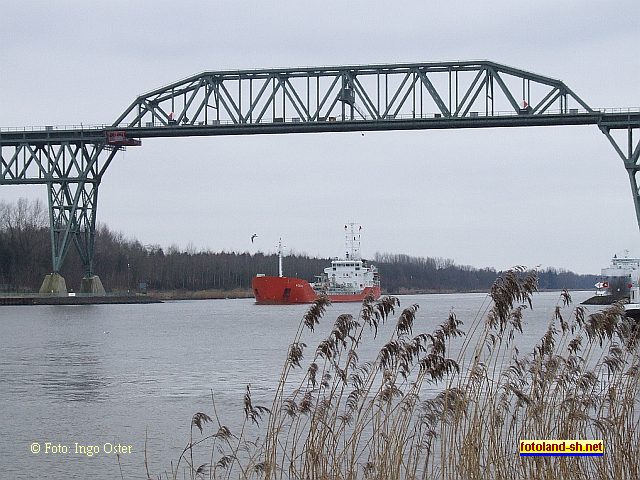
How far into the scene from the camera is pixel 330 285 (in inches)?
4306

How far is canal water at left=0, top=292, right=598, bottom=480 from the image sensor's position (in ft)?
52.3

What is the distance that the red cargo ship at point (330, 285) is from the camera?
10412 centimetres

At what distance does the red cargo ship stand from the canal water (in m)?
53.7

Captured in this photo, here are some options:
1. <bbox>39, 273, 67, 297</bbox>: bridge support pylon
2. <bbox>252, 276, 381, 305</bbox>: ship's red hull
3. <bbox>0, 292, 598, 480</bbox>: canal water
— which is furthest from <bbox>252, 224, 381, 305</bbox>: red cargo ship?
<bbox>0, 292, 598, 480</bbox>: canal water

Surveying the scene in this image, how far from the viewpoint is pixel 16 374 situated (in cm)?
2825

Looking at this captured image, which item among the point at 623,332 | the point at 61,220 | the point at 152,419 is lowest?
the point at 152,419

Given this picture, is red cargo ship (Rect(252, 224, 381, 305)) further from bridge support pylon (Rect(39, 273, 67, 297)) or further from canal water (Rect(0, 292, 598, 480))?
canal water (Rect(0, 292, 598, 480))

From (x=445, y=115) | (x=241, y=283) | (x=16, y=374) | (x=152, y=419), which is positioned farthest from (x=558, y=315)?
(x=241, y=283)

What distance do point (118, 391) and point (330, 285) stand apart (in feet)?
280

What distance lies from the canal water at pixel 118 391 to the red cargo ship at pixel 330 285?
176 ft

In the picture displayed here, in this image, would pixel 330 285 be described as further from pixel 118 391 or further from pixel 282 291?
pixel 118 391

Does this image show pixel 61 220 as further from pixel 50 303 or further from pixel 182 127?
pixel 182 127

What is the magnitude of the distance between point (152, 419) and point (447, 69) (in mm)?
48183

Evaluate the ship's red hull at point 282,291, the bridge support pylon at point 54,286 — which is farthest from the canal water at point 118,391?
the ship's red hull at point 282,291
